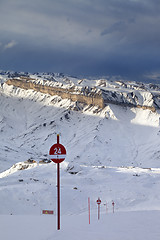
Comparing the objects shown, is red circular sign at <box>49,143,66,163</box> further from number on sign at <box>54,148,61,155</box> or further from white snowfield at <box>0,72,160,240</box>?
white snowfield at <box>0,72,160,240</box>

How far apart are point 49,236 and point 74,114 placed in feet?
328

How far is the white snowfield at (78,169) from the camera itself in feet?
35.7

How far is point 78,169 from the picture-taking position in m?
40.4

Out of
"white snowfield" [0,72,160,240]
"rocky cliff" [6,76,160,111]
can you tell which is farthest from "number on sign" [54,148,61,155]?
"rocky cliff" [6,76,160,111]

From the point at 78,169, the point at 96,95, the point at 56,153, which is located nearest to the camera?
the point at 56,153

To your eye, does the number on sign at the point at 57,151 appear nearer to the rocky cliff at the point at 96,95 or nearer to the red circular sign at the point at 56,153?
the red circular sign at the point at 56,153

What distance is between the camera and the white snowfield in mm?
10896

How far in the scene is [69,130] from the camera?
98.3 metres

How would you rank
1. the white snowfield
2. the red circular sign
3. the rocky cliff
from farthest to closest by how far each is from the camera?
the rocky cliff
the white snowfield
the red circular sign

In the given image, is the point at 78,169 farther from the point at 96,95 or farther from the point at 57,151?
the point at 96,95

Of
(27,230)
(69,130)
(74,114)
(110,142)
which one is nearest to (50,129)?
(69,130)

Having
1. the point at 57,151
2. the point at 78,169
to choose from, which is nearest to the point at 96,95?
the point at 78,169

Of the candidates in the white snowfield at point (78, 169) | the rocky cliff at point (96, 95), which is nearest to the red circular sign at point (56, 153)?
the white snowfield at point (78, 169)

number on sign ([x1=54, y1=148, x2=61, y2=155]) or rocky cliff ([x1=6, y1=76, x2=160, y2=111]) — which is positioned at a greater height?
rocky cliff ([x1=6, y1=76, x2=160, y2=111])
